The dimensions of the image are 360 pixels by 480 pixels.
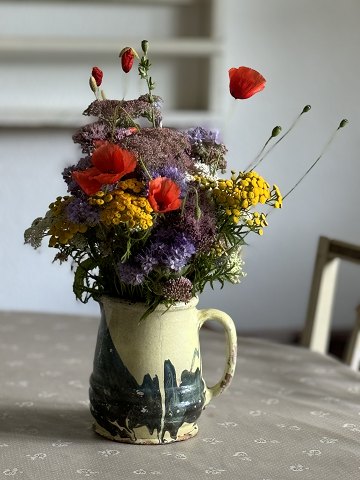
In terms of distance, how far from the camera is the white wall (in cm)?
267

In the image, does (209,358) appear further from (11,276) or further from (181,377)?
(11,276)

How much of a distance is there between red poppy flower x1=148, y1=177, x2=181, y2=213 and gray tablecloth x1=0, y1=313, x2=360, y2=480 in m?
0.30

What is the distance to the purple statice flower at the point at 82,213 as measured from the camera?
0.99 meters

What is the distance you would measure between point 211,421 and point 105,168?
43 cm

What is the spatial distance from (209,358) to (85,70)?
128 centimetres

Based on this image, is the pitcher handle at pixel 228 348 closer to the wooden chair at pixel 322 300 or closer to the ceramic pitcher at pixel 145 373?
the ceramic pitcher at pixel 145 373

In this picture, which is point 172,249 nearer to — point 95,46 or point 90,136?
point 90,136

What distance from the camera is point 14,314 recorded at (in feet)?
6.04

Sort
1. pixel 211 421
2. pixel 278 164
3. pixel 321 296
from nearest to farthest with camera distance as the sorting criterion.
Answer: pixel 211 421, pixel 321 296, pixel 278 164

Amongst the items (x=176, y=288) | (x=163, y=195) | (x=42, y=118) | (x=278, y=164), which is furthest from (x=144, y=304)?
(x=278, y=164)

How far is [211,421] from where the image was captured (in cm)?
120

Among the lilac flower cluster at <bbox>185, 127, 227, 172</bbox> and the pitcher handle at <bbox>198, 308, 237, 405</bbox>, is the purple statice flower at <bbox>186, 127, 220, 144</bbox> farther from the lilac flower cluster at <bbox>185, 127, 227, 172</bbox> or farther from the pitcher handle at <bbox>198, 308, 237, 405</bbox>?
the pitcher handle at <bbox>198, 308, 237, 405</bbox>

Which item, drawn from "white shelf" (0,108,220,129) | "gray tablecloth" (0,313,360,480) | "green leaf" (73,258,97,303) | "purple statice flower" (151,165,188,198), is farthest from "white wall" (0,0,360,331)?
"purple statice flower" (151,165,188,198)

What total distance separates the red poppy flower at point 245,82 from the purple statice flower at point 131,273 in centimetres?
23
